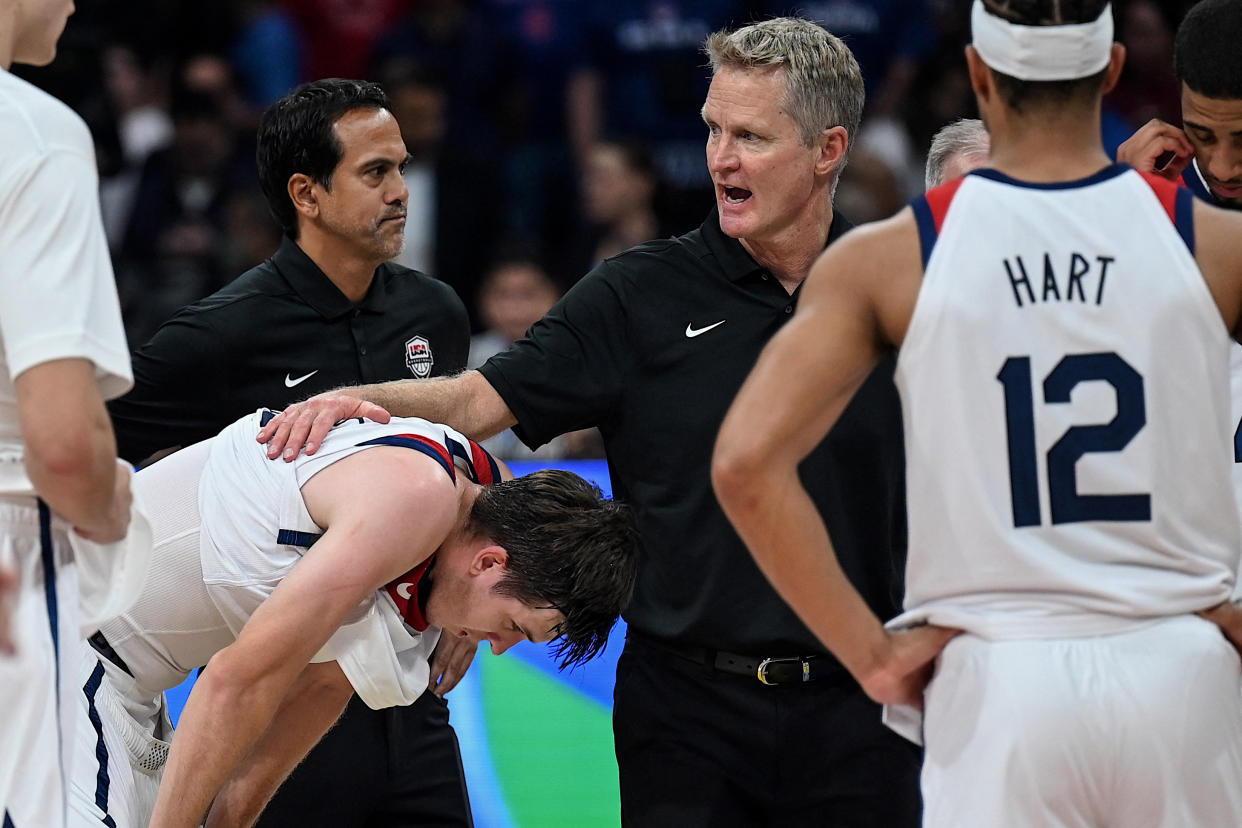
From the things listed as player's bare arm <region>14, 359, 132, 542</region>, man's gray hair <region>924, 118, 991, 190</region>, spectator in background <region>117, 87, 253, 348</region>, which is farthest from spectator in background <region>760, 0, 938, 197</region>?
player's bare arm <region>14, 359, 132, 542</region>

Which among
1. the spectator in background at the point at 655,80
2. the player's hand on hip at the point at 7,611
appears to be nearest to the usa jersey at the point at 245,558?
the player's hand on hip at the point at 7,611

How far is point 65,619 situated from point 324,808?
163 centimetres

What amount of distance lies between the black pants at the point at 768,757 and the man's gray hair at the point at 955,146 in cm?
154

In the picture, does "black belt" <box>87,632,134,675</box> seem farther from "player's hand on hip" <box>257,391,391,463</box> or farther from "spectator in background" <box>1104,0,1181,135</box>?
"spectator in background" <box>1104,0,1181,135</box>

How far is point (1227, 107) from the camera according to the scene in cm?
359

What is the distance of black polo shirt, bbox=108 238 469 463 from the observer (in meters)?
4.56

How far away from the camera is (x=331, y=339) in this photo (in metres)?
4.74

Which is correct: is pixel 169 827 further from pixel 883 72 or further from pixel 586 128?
pixel 883 72

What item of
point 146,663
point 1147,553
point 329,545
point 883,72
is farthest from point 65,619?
point 883,72

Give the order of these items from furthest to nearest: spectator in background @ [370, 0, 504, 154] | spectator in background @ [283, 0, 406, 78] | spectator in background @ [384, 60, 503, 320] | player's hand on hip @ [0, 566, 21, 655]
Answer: spectator in background @ [283, 0, 406, 78] < spectator in background @ [370, 0, 504, 154] < spectator in background @ [384, 60, 503, 320] < player's hand on hip @ [0, 566, 21, 655]

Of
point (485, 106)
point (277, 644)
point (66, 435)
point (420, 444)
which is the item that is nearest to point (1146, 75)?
point (485, 106)

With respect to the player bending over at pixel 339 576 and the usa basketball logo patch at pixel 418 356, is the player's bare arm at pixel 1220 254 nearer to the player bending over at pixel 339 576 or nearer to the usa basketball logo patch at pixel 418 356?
the player bending over at pixel 339 576

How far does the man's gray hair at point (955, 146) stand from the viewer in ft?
14.9

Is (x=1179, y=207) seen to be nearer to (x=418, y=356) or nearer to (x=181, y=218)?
(x=418, y=356)
